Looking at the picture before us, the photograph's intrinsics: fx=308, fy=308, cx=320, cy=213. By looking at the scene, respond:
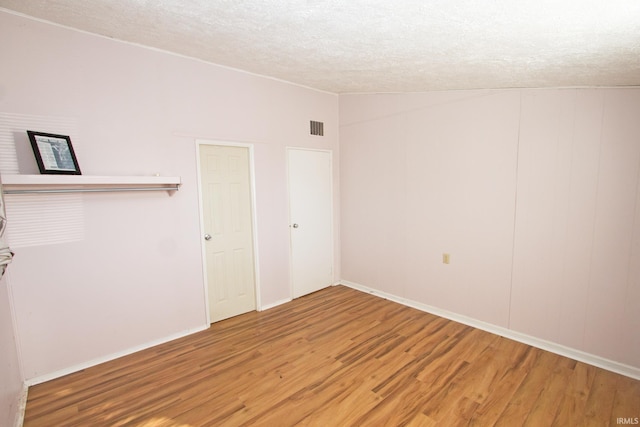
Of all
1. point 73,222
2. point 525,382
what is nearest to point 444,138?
point 525,382

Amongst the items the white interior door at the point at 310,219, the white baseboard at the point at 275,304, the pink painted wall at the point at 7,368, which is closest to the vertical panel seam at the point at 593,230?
the white interior door at the point at 310,219

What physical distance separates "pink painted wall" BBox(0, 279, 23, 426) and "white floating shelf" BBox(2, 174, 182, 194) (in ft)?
2.30

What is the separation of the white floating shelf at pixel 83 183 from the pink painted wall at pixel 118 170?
91 millimetres

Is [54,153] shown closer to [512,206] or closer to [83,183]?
[83,183]

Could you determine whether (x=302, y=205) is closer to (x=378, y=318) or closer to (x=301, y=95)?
(x=301, y=95)

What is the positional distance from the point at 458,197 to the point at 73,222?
3.68m

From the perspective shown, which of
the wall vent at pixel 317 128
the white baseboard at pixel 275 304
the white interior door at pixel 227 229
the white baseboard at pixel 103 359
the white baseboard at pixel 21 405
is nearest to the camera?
the white baseboard at pixel 21 405

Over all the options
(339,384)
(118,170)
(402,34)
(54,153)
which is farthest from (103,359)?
(402,34)

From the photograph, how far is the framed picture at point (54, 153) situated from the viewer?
2285 mm

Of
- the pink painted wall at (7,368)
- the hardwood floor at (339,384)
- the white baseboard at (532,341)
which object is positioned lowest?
the hardwood floor at (339,384)

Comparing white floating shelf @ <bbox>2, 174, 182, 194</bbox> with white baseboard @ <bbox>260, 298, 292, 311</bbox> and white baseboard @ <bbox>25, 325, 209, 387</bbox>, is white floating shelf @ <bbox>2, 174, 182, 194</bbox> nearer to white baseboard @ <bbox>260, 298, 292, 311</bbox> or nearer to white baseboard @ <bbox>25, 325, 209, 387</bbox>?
white baseboard @ <bbox>25, 325, 209, 387</bbox>

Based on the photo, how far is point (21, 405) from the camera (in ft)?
7.19

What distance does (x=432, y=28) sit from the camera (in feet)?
6.40

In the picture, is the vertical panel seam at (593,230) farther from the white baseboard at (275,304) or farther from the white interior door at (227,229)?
the white interior door at (227,229)
